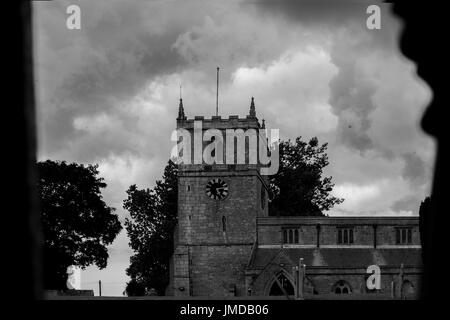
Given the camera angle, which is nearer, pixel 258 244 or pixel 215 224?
pixel 215 224

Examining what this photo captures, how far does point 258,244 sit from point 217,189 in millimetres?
5792

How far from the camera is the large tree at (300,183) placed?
326 feet

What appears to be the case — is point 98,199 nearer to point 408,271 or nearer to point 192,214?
point 192,214

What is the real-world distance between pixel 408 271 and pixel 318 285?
7.55 metres

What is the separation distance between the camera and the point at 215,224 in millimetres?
84375

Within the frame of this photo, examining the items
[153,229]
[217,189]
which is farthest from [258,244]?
[153,229]

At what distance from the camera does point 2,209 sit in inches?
87.1

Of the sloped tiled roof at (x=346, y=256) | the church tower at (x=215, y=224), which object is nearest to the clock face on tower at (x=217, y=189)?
the church tower at (x=215, y=224)

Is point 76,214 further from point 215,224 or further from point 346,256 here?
point 346,256

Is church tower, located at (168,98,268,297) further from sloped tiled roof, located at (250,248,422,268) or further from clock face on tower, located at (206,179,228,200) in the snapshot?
sloped tiled roof, located at (250,248,422,268)

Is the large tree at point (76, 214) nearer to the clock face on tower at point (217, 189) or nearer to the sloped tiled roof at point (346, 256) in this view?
the clock face on tower at point (217, 189)

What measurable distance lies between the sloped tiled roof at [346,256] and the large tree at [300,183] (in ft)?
37.8

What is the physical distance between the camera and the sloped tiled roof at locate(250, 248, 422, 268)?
279ft
